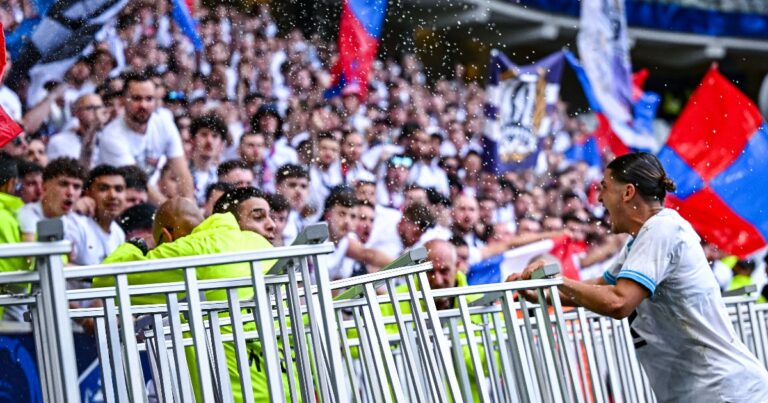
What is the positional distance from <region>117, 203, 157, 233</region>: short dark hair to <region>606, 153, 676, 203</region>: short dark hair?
3.16 metres

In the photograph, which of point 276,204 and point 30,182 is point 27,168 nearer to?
point 30,182

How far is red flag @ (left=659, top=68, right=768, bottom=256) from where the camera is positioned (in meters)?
9.55

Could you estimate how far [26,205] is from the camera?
7078 mm

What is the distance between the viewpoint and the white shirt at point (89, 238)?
723cm

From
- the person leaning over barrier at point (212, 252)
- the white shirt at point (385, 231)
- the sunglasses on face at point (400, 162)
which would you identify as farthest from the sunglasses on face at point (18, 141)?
the sunglasses on face at point (400, 162)

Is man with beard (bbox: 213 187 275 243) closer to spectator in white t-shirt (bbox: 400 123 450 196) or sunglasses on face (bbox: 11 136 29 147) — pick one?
sunglasses on face (bbox: 11 136 29 147)

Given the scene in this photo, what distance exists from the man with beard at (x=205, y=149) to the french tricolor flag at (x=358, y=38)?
2116 mm

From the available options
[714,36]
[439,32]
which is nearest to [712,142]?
[439,32]

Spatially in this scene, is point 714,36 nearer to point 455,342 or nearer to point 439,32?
point 439,32

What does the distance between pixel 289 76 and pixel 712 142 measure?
322 cm

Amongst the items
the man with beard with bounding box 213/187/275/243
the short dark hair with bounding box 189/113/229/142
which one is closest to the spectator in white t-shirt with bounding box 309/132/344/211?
the short dark hair with bounding box 189/113/229/142

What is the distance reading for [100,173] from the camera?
743 centimetres

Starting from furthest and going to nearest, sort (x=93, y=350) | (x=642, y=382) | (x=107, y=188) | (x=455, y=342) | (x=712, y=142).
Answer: (x=712, y=142)
(x=107, y=188)
(x=93, y=350)
(x=642, y=382)
(x=455, y=342)

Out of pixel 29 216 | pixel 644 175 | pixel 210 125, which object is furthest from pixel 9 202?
pixel 644 175
